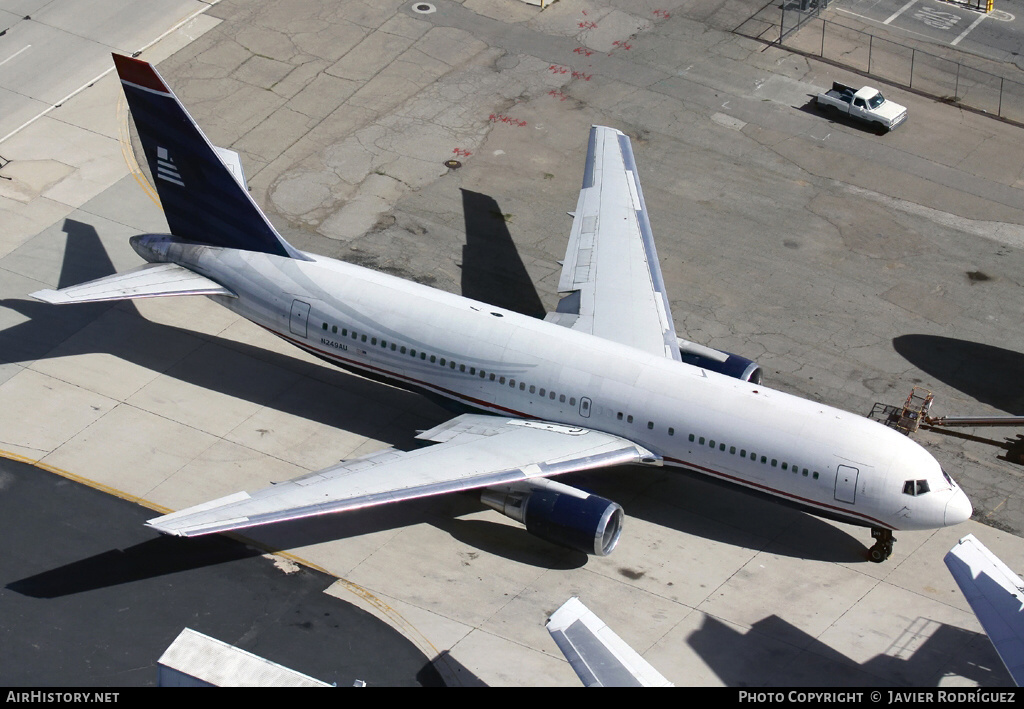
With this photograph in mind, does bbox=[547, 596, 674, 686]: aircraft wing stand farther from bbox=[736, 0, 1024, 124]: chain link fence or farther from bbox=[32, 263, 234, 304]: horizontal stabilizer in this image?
bbox=[736, 0, 1024, 124]: chain link fence

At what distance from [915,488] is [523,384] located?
11.9m

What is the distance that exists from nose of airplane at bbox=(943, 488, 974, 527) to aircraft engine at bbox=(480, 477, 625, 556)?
363 inches

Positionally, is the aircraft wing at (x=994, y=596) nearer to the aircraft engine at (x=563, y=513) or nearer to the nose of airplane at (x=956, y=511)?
the nose of airplane at (x=956, y=511)

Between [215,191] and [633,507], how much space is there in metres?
17.1

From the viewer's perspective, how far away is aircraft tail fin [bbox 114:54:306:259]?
131 ft

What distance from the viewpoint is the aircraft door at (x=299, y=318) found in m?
40.1

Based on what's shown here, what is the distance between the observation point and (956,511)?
115ft

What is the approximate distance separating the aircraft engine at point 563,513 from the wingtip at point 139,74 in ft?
55.2

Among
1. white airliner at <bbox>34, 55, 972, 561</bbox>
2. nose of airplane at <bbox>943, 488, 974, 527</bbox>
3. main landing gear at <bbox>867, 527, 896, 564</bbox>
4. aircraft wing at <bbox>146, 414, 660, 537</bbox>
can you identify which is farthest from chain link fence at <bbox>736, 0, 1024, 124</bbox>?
aircraft wing at <bbox>146, 414, 660, 537</bbox>

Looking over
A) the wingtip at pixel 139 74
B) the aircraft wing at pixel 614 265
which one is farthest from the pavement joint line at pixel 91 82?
the aircraft wing at pixel 614 265

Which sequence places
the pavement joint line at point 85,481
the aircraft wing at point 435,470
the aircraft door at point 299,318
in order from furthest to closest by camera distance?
the aircraft door at point 299,318
the pavement joint line at point 85,481
the aircraft wing at point 435,470

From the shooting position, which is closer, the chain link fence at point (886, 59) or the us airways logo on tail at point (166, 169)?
the us airways logo on tail at point (166, 169)

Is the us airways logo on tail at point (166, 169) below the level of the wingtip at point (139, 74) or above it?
below
